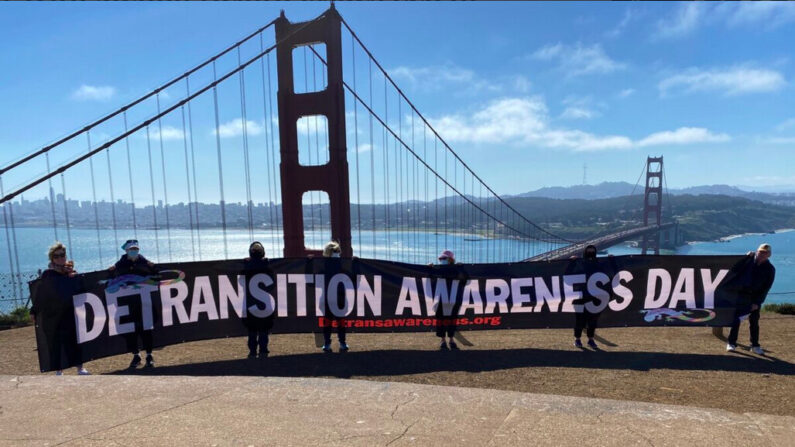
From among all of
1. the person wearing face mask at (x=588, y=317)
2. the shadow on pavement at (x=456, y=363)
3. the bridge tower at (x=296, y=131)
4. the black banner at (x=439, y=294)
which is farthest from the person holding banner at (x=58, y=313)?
the bridge tower at (x=296, y=131)

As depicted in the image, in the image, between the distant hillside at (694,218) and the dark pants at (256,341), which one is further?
the distant hillside at (694,218)

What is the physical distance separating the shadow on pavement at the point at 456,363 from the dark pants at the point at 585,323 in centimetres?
47

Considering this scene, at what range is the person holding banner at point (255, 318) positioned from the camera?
651cm

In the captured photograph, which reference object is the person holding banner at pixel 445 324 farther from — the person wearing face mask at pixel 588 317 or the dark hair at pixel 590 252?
the dark hair at pixel 590 252

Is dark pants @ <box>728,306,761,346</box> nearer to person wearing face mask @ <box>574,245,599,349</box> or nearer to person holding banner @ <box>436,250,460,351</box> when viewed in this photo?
person wearing face mask @ <box>574,245,599,349</box>

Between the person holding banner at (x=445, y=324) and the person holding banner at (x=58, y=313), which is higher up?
the person holding banner at (x=58, y=313)

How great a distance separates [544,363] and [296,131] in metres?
12.2

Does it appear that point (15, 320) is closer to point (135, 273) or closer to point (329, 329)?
point (135, 273)

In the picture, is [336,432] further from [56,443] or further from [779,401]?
[779,401]

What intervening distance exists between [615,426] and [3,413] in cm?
556

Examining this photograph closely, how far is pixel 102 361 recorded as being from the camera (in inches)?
251

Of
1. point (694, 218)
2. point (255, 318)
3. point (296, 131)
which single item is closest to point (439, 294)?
point (255, 318)

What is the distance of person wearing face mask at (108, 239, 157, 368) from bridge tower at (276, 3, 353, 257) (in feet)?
27.6

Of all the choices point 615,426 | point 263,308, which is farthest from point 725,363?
point 263,308
